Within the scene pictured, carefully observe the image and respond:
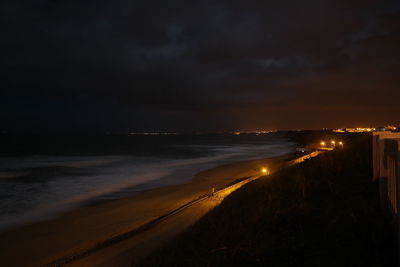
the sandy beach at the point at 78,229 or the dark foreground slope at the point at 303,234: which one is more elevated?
the dark foreground slope at the point at 303,234

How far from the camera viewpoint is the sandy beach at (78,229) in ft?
43.1

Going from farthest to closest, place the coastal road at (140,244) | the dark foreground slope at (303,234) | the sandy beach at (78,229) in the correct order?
1. the sandy beach at (78,229)
2. the coastal road at (140,244)
3. the dark foreground slope at (303,234)

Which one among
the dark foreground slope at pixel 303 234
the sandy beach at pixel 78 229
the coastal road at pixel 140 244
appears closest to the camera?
the dark foreground slope at pixel 303 234

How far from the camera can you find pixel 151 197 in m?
24.1

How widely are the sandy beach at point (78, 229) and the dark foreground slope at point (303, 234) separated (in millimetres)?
5871

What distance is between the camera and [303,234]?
7141 mm

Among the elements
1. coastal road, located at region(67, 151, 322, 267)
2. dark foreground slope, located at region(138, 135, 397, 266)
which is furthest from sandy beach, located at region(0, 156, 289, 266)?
dark foreground slope, located at region(138, 135, 397, 266)

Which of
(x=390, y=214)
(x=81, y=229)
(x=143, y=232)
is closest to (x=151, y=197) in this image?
(x=81, y=229)

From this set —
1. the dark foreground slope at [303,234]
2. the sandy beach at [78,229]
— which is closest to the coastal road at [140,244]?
the sandy beach at [78,229]

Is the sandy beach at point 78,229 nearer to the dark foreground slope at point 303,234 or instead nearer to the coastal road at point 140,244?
the coastal road at point 140,244

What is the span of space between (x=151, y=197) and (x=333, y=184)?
16.1 meters

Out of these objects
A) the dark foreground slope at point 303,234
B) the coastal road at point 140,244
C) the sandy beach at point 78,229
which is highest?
the dark foreground slope at point 303,234

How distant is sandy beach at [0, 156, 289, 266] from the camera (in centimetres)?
1314

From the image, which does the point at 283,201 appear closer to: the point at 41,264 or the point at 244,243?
the point at 244,243
